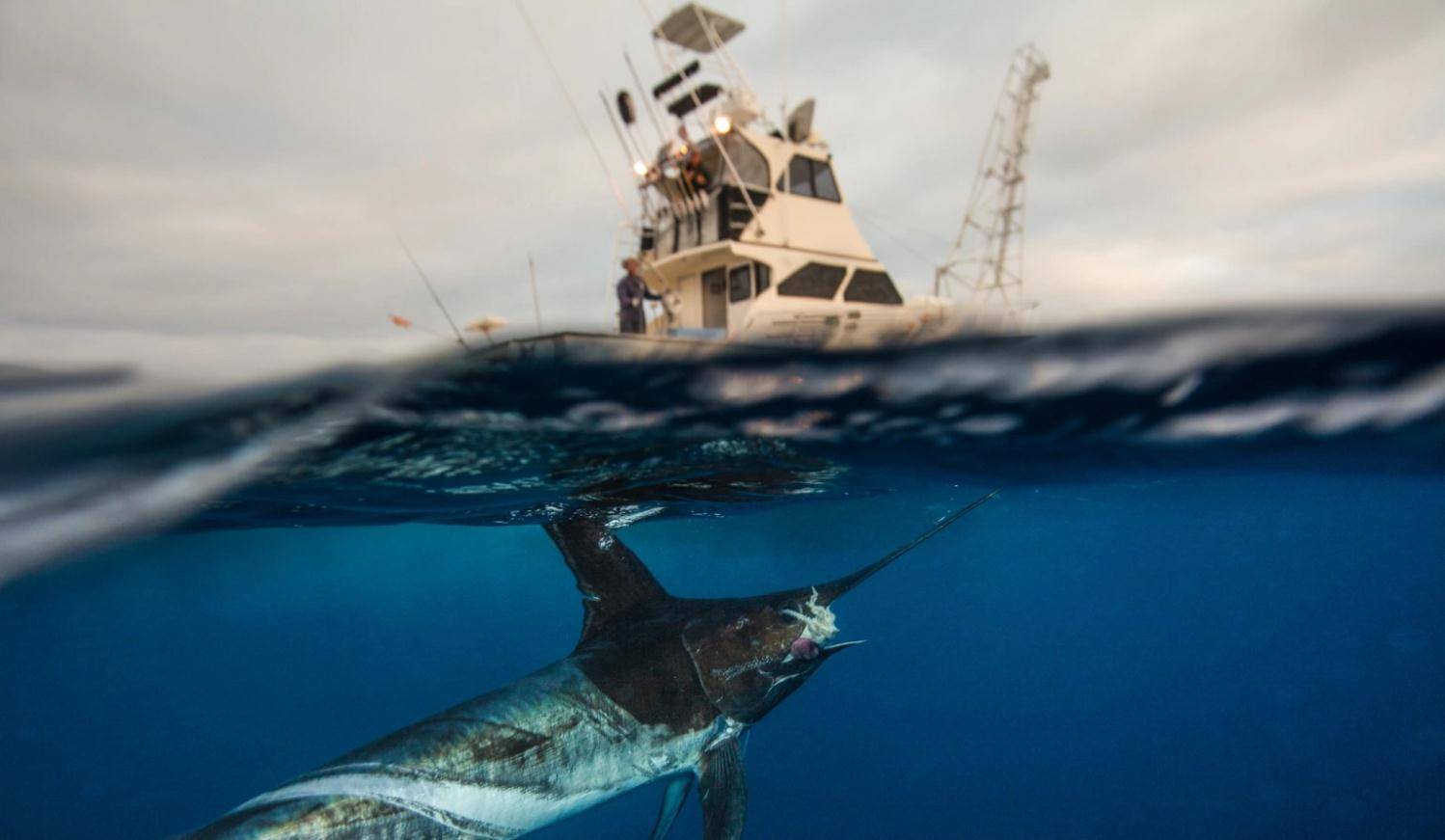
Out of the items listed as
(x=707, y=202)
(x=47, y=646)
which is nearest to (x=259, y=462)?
(x=707, y=202)

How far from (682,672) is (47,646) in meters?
32.8

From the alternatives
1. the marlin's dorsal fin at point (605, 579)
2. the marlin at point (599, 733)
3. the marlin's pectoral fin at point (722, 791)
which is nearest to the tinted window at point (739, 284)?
the marlin's dorsal fin at point (605, 579)

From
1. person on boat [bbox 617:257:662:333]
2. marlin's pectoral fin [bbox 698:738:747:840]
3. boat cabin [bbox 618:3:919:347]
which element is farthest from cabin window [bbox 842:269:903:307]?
marlin's pectoral fin [bbox 698:738:747:840]

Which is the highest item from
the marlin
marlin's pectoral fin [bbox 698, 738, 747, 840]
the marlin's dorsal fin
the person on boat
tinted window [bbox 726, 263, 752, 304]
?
tinted window [bbox 726, 263, 752, 304]

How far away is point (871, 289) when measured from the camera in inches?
422

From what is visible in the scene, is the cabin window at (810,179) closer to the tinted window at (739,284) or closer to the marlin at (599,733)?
the tinted window at (739,284)

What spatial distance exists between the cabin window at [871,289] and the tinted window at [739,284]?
5.48 ft

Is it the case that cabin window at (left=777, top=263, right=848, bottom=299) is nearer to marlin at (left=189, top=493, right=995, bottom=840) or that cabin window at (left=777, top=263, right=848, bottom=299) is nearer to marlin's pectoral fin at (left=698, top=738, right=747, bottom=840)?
marlin at (left=189, top=493, right=995, bottom=840)

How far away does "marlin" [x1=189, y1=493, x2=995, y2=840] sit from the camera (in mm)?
3881

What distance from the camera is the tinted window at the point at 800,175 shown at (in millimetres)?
10766

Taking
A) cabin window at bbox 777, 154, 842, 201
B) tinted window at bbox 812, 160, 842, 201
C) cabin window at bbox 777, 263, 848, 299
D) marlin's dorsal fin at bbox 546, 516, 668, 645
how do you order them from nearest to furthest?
marlin's dorsal fin at bbox 546, 516, 668, 645 < cabin window at bbox 777, 263, 848, 299 < cabin window at bbox 777, 154, 842, 201 < tinted window at bbox 812, 160, 842, 201

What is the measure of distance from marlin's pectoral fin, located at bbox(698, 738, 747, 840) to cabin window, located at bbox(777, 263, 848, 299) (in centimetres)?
657

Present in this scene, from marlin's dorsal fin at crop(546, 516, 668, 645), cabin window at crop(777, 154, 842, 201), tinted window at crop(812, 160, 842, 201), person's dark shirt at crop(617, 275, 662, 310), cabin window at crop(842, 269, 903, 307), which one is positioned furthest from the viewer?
tinted window at crop(812, 160, 842, 201)

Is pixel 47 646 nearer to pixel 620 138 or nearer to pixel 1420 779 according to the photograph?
pixel 620 138
